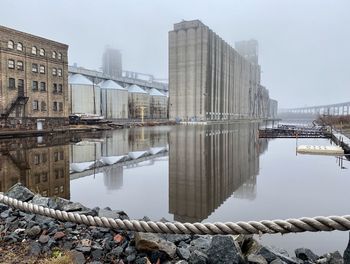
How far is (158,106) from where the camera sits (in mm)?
101000

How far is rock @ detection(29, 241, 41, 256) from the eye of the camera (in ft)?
13.3

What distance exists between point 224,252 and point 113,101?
7693 cm

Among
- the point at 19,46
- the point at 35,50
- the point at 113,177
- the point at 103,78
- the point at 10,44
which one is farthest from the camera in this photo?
the point at 103,78

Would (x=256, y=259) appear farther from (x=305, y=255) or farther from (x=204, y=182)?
(x=204, y=182)

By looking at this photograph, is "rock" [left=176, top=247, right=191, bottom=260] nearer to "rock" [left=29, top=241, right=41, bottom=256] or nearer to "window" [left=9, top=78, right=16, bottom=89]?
"rock" [left=29, top=241, right=41, bottom=256]

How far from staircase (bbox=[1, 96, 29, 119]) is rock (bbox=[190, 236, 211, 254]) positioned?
4112cm

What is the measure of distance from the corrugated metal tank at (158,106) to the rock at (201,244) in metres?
92.2

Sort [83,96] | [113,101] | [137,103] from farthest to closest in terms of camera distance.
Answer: [137,103] → [113,101] → [83,96]

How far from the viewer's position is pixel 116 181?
11.5 m

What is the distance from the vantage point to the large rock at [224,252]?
3645 mm

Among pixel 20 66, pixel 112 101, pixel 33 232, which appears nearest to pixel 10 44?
pixel 20 66

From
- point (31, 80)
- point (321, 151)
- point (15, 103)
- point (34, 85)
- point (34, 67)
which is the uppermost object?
point (34, 67)

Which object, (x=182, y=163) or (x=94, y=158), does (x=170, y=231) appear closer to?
(x=182, y=163)

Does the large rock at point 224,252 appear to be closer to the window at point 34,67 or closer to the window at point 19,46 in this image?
the window at point 19,46
